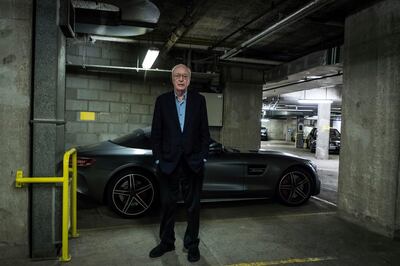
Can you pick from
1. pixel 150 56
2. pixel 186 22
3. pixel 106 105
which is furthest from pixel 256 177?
pixel 106 105

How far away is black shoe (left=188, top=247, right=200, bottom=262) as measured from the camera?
9.57 feet

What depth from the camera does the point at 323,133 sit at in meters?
14.4

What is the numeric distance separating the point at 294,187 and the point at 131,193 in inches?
102

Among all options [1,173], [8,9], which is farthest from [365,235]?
[8,9]

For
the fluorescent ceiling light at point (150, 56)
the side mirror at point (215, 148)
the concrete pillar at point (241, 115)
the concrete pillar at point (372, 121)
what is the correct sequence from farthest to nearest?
1. the concrete pillar at point (241, 115)
2. the fluorescent ceiling light at point (150, 56)
3. the side mirror at point (215, 148)
4. the concrete pillar at point (372, 121)

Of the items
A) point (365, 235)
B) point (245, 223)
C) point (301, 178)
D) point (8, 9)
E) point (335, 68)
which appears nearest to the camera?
point (8, 9)

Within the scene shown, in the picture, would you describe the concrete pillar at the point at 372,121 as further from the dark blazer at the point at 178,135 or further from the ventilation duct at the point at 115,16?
the ventilation duct at the point at 115,16

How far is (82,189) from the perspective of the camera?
13.9ft

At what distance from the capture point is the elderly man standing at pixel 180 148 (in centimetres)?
292

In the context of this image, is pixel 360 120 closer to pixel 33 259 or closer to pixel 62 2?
pixel 62 2

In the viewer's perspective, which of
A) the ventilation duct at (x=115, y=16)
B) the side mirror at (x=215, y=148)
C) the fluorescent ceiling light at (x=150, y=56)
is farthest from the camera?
the fluorescent ceiling light at (x=150, y=56)

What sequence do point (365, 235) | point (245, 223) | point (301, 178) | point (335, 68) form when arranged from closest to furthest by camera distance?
point (365, 235), point (245, 223), point (301, 178), point (335, 68)

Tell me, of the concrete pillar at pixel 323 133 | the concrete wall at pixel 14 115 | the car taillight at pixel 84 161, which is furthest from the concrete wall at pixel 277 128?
the concrete wall at pixel 14 115

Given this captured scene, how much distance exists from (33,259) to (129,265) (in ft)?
2.82
